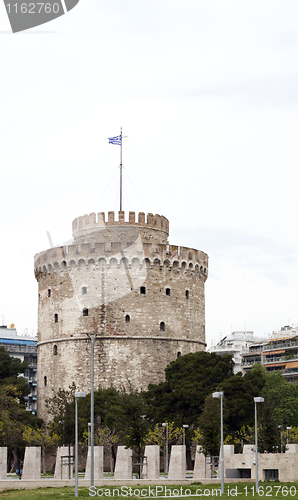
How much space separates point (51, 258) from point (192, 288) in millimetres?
10038

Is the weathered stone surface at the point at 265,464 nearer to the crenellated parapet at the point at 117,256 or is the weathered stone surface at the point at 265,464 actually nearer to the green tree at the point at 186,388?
the green tree at the point at 186,388

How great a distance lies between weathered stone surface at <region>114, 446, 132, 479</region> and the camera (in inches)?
1432

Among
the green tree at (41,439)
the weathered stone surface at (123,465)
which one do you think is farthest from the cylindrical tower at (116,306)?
the weathered stone surface at (123,465)

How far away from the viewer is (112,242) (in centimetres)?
5403

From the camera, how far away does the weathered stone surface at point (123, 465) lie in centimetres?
3638

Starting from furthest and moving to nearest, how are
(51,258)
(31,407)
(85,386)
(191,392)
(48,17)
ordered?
(31,407)
(51,258)
(85,386)
(191,392)
(48,17)

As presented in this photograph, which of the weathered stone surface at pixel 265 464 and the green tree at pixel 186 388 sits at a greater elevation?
the green tree at pixel 186 388

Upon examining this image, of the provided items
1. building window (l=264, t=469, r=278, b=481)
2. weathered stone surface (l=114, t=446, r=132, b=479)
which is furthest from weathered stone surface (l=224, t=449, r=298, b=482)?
weathered stone surface (l=114, t=446, r=132, b=479)

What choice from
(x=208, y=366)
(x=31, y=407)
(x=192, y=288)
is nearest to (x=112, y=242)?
(x=192, y=288)

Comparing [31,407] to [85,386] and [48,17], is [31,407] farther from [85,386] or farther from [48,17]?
[48,17]

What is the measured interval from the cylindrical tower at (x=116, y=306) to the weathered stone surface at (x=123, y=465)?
48.1 feet

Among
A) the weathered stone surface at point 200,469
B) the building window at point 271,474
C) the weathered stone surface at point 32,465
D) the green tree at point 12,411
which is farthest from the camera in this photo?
the green tree at point 12,411

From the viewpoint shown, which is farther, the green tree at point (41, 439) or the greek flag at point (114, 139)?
the greek flag at point (114, 139)

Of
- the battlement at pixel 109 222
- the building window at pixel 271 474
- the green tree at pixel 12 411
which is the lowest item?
the building window at pixel 271 474
